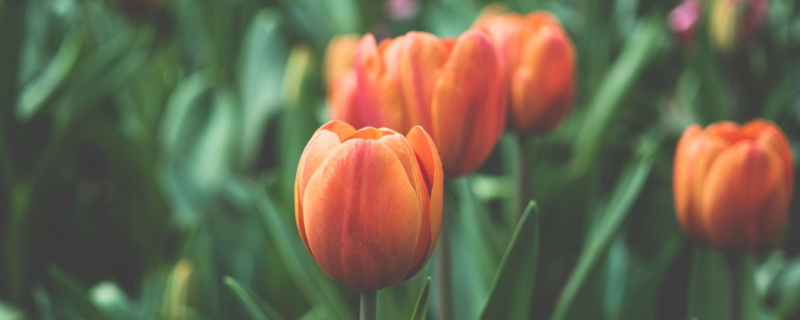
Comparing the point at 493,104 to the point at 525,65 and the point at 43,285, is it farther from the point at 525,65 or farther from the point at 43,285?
the point at 43,285

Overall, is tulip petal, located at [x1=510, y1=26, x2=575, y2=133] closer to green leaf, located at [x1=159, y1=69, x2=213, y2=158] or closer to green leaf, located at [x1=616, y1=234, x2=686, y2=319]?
green leaf, located at [x1=616, y1=234, x2=686, y2=319]

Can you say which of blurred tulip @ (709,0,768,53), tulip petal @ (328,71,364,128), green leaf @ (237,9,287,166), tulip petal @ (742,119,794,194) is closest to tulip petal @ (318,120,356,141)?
tulip petal @ (328,71,364,128)

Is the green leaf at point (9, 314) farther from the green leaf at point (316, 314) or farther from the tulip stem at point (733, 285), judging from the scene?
the tulip stem at point (733, 285)

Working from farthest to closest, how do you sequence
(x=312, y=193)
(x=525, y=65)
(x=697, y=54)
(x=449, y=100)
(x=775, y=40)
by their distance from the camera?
(x=775, y=40) < (x=697, y=54) < (x=525, y=65) < (x=449, y=100) < (x=312, y=193)

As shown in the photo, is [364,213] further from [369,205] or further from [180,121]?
[180,121]

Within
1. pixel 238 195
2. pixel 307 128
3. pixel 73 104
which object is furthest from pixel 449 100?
pixel 73 104

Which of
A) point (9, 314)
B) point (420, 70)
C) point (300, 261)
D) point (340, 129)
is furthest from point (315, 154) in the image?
point (9, 314)

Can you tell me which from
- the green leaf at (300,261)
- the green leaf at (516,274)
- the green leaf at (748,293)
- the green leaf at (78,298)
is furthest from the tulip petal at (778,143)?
the green leaf at (78,298)
